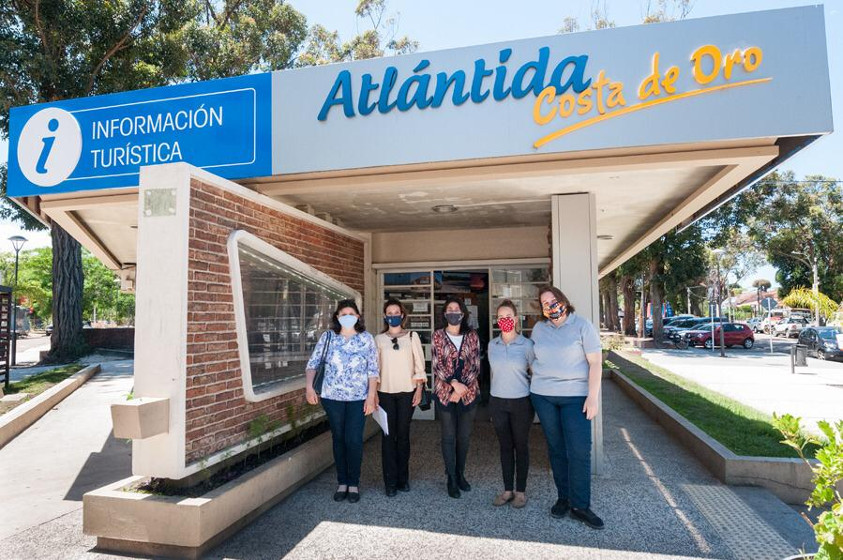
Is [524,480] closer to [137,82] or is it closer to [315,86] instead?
[315,86]

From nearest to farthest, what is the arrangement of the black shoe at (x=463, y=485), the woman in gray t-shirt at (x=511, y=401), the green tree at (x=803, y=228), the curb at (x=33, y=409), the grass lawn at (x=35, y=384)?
the woman in gray t-shirt at (x=511, y=401), the black shoe at (x=463, y=485), the curb at (x=33, y=409), the grass lawn at (x=35, y=384), the green tree at (x=803, y=228)

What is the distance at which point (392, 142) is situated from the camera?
5.02 meters

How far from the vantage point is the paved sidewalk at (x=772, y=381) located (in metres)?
9.72

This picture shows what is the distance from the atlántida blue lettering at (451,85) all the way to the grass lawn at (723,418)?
4.10 m

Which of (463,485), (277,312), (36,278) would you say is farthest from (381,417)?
(36,278)

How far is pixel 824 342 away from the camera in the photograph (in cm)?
2044

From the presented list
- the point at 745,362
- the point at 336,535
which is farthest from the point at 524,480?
the point at 745,362

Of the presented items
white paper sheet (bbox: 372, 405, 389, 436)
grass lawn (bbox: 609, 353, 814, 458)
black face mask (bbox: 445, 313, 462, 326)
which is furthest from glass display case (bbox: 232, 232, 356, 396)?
grass lawn (bbox: 609, 353, 814, 458)

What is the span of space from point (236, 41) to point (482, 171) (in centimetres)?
1863

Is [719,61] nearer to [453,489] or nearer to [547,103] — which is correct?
[547,103]

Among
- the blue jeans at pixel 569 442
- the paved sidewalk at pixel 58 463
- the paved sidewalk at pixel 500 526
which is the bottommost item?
the paved sidewalk at pixel 58 463

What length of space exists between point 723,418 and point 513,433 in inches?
177

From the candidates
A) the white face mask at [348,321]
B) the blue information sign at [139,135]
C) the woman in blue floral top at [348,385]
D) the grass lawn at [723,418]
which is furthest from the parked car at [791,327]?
the blue information sign at [139,135]

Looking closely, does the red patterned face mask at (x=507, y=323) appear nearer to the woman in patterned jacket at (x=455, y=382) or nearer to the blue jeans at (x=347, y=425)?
the woman in patterned jacket at (x=455, y=382)
